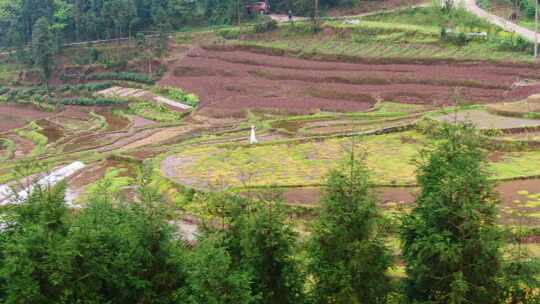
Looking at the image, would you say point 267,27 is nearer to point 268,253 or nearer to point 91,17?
point 91,17

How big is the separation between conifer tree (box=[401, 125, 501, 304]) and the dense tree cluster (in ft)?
0.09

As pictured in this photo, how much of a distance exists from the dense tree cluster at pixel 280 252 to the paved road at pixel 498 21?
4672 centimetres

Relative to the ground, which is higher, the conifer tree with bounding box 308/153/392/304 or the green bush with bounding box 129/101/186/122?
the conifer tree with bounding box 308/153/392/304

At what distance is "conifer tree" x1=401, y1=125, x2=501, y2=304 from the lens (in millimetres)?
15422

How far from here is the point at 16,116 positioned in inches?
2611

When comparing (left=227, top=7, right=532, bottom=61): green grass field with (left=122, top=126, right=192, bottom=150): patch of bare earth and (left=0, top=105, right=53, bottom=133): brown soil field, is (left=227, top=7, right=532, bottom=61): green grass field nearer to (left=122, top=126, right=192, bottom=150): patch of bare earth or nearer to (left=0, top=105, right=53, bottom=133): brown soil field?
(left=122, top=126, right=192, bottom=150): patch of bare earth

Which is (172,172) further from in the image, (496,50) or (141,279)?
(496,50)

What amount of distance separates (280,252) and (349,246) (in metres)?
1.70

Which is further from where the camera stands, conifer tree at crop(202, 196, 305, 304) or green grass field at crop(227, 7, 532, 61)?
green grass field at crop(227, 7, 532, 61)

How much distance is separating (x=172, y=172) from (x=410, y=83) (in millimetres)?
27816

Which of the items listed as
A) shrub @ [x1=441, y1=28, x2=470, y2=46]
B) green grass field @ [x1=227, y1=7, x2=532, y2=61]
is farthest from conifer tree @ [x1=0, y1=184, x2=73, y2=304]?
shrub @ [x1=441, y1=28, x2=470, y2=46]

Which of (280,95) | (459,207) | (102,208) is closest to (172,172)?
(102,208)

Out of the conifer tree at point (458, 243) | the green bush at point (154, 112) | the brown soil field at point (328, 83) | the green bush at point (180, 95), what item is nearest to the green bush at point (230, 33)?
the brown soil field at point (328, 83)

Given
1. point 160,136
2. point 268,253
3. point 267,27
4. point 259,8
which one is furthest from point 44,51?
point 268,253
